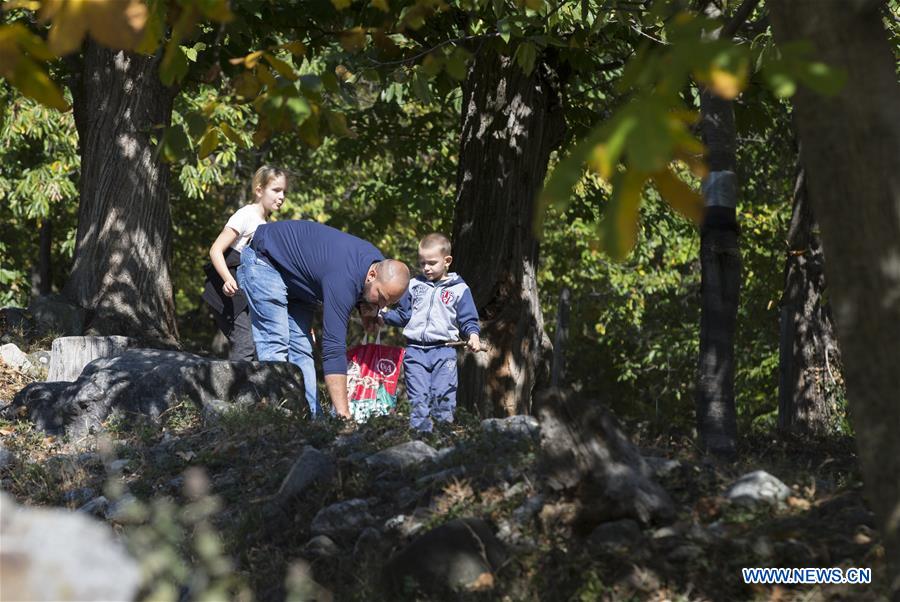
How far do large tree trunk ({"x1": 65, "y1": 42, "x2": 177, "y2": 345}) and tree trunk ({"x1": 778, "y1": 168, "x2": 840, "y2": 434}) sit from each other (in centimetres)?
653

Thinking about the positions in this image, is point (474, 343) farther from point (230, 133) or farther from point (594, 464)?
point (230, 133)

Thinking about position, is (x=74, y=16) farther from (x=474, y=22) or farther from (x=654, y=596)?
(x=474, y=22)

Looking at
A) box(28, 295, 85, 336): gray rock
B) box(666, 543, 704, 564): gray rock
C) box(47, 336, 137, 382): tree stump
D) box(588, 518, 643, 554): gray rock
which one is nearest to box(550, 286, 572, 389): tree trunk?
box(47, 336, 137, 382): tree stump

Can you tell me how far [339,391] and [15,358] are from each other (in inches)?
177

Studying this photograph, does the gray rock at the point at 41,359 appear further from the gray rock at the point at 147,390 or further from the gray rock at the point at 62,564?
the gray rock at the point at 62,564

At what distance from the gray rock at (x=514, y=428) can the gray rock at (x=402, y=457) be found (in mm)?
346

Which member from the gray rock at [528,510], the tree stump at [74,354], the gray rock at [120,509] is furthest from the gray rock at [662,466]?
the tree stump at [74,354]

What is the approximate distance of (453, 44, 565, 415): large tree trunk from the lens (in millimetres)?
10586

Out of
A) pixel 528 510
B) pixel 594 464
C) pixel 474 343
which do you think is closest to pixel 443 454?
pixel 528 510

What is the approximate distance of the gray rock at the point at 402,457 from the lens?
20.1ft

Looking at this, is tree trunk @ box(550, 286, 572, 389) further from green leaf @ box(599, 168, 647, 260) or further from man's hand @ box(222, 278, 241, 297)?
green leaf @ box(599, 168, 647, 260)

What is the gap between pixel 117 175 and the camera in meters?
11.7

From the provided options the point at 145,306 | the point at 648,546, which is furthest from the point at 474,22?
the point at 648,546

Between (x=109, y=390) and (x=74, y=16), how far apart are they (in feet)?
16.6
